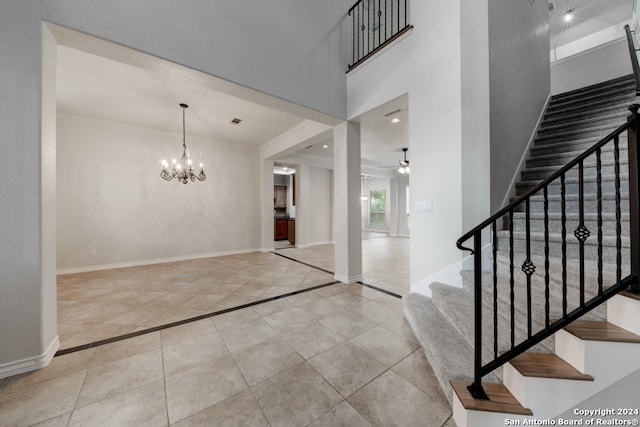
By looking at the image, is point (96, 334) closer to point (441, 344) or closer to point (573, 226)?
point (441, 344)

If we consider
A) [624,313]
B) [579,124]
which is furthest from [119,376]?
[579,124]

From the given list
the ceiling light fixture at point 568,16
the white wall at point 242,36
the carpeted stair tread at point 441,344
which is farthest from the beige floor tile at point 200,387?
the ceiling light fixture at point 568,16

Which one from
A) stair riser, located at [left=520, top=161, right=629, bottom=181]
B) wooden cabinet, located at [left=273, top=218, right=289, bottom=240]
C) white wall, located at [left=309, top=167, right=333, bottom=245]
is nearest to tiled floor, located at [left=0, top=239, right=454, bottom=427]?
stair riser, located at [left=520, top=161, right=629, bottom=181]

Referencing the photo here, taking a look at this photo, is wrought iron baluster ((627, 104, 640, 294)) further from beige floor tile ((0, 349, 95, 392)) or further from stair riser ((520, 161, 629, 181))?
beige floor tile ((0, 349, 95, 392))

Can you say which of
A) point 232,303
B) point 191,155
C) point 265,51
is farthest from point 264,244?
point 265,51

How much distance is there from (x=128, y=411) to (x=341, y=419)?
1340 millimetres

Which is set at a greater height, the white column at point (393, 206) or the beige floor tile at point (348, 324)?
the white column at point (393, 206)

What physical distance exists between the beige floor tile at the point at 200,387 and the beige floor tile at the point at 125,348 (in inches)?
23.6

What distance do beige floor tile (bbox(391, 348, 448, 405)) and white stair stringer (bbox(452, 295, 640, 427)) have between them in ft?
1.16

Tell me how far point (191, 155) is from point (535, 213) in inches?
260

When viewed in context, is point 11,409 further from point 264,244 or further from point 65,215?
point 264,244

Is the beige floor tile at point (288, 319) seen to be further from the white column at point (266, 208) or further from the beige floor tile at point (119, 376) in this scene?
the white column at point (266, 208)

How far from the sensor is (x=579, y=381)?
1.13 meters

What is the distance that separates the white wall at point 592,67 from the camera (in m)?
4.52
